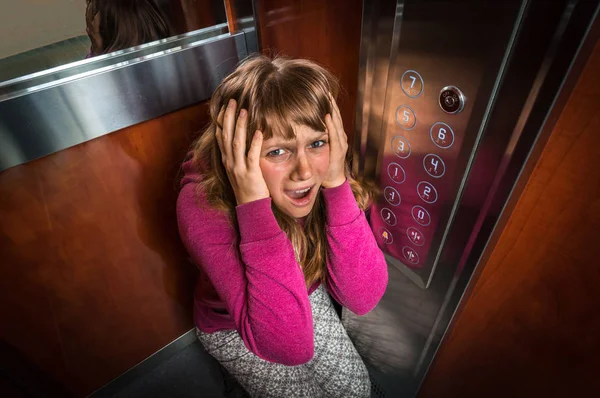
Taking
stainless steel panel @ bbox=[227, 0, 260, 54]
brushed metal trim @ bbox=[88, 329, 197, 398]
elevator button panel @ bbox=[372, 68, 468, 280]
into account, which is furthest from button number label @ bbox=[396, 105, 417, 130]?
brushed metal trim @ bbox=[88, 329, 197, 398]

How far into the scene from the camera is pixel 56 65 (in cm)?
73

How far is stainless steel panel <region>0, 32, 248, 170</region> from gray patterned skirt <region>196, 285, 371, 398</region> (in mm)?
549

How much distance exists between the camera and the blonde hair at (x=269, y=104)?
2.05 feet

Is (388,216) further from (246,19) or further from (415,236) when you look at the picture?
(246,19)

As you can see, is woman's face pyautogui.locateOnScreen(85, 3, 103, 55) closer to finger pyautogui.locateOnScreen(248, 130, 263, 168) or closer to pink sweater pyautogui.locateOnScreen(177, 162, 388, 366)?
pink sweater pyautogui.locateOnScreen(177, 162, 388, 366)

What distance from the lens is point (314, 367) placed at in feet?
3.14

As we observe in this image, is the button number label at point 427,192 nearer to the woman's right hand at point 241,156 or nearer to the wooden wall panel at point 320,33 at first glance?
the woman's right hand at point 241,156

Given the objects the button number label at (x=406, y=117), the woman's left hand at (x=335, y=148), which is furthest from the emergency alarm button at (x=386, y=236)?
the button number label at (x=406, y=117)

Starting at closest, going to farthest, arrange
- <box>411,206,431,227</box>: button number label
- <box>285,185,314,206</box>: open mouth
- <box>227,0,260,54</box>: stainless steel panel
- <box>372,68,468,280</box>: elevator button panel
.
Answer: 1. <box>372,68,468,280</box>: elevator button panel
2. <box>411,206,431,227</box>: button number label
3. <box>285,185,314,206</box>: open mouth
4. <box>227,0,260,54</box>: stainless steel panel

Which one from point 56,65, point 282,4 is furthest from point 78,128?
point 282,4

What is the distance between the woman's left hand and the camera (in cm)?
67

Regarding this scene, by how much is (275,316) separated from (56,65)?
644 millimetres

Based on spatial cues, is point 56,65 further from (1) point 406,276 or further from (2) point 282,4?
(1) point 406,276

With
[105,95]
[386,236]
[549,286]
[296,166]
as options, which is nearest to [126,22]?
[105,95]
